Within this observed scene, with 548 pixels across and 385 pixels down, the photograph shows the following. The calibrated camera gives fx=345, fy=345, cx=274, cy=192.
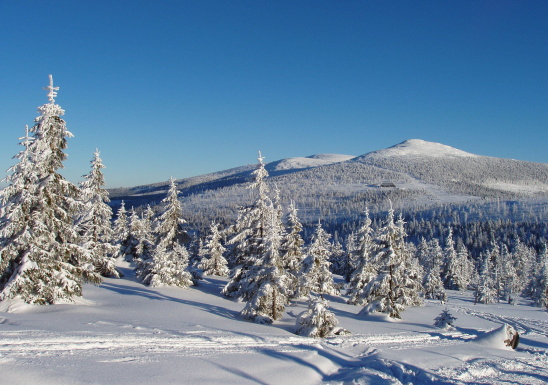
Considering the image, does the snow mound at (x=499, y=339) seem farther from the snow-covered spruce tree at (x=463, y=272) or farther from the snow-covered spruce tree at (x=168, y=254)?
the snow-covered spruce tree at (x=463, y=272)

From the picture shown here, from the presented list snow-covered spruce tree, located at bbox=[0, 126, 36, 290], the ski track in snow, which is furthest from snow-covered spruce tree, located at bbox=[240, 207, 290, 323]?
snow-covered spruce tree, located at bbox=[0, 126, 36, 290]

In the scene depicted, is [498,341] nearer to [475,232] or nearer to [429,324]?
[429,324]

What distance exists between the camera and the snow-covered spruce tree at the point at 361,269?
3559cm

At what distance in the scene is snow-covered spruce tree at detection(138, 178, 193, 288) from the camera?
28.5 metres

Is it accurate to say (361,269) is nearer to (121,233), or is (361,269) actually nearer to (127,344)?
(127,344)

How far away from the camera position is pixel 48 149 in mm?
17062

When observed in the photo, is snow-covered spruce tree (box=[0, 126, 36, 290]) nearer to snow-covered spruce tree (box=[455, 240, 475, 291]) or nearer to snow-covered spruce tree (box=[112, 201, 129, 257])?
snow-covered spruce tree (box=[112, 201, 129, 257])

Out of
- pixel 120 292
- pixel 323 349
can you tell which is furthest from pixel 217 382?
pixel 120 292

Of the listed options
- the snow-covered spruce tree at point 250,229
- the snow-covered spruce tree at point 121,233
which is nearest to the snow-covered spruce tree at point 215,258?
the snow-covered spruce tree at point 121,233

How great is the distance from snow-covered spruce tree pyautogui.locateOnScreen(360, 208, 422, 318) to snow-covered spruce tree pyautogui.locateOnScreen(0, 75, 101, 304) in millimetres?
22075

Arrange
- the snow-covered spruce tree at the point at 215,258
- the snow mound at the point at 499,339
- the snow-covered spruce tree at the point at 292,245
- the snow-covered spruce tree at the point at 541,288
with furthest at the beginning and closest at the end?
1. the snow-covered spruce tree at the point at 541,288
2. the snow-covered spruce tree at the point at 215,258
3. the snow-covered spruce tree at the point at 292,245
4. the snow mound at the point at 499,339

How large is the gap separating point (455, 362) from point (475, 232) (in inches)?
7378

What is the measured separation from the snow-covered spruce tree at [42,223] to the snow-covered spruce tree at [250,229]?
12367 millimetres

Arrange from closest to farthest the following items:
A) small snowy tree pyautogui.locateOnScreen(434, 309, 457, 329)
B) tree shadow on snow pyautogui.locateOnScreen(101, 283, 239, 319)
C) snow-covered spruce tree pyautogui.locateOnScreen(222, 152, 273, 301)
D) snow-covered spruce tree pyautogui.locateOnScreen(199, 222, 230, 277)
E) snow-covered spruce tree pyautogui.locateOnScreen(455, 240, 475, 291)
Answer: tree shadow on snow pyautogui.locateOnScreen(101, 283, 239, 319)
small snowy tree pyautogui.locateOnScreen(434, 309, 457, 329)
snow-covered spruce tree pyautogui.locateOnScreen(222, 152, 273, 301)
snow-covered spruce tree pyautogui.locateOnScreen(199, 222, 230, 277)
snow-covered spruce tree pyautogui.locateOnScreen(455, 240, 475, 291)
